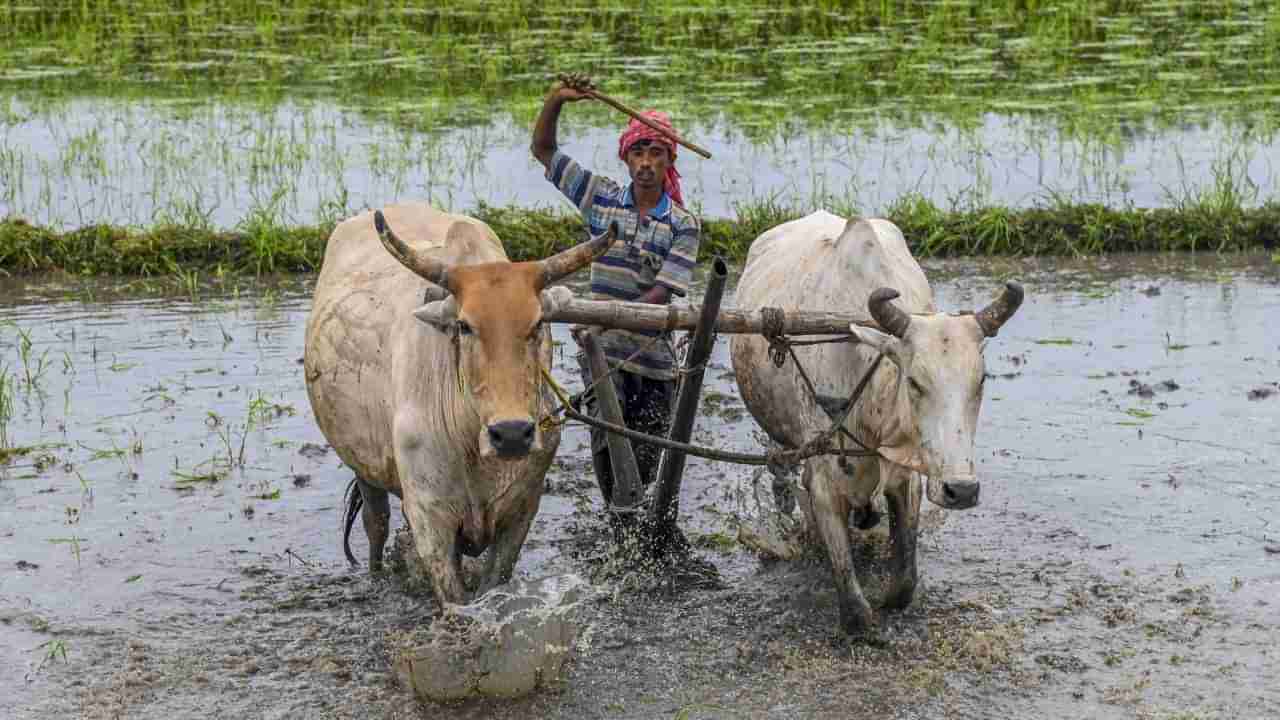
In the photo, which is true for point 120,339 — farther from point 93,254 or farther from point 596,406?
point 596,406

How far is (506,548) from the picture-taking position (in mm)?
5688

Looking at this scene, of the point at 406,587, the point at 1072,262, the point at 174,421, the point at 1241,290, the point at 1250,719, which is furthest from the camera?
the point at 1072,262

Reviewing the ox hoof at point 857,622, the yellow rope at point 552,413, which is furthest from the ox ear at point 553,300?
the ox hoof at point 857,622

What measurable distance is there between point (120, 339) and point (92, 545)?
9.43ft

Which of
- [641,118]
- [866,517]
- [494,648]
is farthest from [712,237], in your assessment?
[494,648]

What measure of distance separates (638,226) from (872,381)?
4.56ft

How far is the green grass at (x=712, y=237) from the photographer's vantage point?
426 inches

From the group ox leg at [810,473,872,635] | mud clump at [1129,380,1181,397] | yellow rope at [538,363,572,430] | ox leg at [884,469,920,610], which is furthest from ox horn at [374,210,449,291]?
mud clump at [1129,380,1181,397]

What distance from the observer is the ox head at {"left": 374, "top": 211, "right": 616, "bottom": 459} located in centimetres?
489

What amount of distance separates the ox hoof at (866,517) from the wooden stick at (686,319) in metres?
0.83

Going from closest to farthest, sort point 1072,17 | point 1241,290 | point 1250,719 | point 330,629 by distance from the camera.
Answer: point 1250,719 → point 330,629 → point 1241,290 → point 1072,17

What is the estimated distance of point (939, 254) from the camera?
36.3 ft

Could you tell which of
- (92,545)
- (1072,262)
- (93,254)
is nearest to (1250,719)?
(92,545)

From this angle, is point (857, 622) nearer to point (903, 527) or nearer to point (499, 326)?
point (903, 527)
